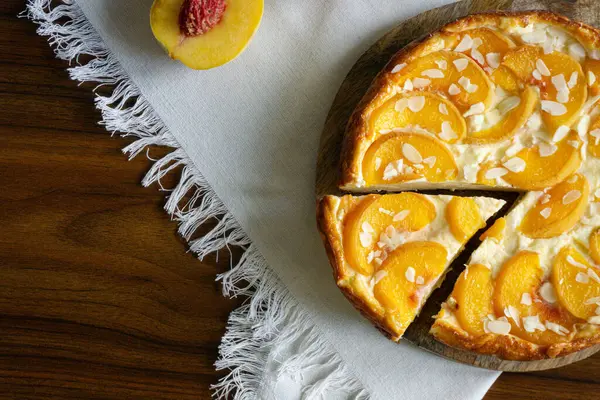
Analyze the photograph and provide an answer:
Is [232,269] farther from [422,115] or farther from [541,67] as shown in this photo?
[541,67]

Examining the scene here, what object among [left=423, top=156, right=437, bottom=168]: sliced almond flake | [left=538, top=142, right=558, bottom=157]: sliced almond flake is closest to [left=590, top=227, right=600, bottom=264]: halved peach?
[left=538, top=142, right=558, bottom=157]: sliced almond flake

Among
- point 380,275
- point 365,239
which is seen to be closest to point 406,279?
point 380,275

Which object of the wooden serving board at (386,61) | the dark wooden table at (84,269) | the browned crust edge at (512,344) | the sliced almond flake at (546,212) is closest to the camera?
the browned crust edge at (512,344)

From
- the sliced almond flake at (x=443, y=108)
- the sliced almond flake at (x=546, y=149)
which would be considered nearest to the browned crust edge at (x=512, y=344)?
the sliced almond flake at (x=546, y=149)

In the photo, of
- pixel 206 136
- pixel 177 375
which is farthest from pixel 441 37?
pixel 177 375

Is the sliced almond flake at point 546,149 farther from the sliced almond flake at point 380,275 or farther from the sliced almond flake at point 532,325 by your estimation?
the sliced almond flake at point 380,275

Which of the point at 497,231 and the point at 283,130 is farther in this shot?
the point at 283,130
